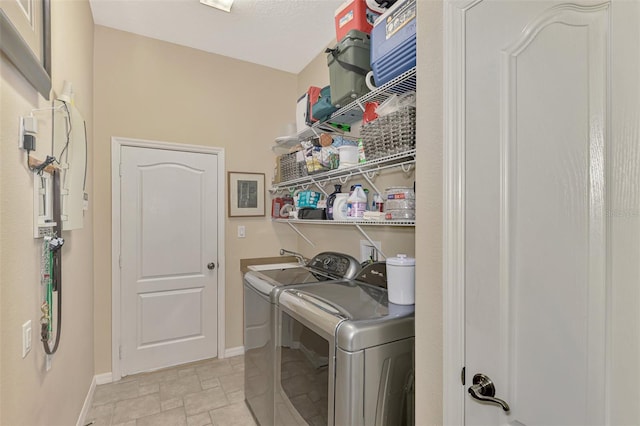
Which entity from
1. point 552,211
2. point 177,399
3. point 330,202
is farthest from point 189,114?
point 552,211

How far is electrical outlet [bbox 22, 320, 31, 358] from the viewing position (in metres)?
1.08

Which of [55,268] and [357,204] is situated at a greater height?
[357,204]

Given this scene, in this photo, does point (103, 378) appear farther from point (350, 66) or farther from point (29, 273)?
point (350, 66)

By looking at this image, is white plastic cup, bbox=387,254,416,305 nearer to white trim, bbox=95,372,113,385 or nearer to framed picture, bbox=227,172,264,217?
framed picture, bbox=227,172,264,217

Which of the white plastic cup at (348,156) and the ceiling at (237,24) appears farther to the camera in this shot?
the ceiling at (237,24)

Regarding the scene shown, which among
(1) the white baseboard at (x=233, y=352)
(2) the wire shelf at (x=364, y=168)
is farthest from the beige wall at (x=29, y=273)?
(2) the wire shelf at (x=364, y=168)

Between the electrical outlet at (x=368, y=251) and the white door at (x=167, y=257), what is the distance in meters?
1.50

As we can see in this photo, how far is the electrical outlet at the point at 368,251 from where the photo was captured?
212cm

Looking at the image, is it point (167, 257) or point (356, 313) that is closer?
point (356, 313)

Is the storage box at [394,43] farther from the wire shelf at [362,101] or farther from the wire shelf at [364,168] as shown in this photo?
the wire shelf at [364,168]

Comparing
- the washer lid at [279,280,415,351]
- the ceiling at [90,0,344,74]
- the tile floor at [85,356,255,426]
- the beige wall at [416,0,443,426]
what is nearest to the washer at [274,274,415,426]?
the washer lid at [279,280,415,351]

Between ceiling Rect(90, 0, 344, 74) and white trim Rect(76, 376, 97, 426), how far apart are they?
9.34ft

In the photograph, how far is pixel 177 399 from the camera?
2.39m

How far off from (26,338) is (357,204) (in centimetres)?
156
